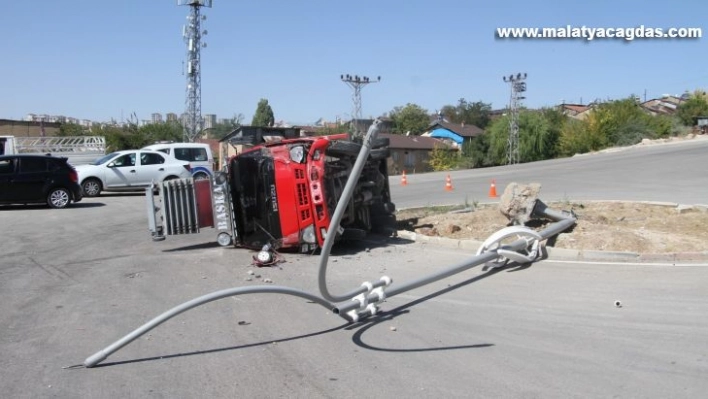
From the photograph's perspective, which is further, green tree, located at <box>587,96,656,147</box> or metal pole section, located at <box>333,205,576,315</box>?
green tree, located at <box>587,96,656,147</box>

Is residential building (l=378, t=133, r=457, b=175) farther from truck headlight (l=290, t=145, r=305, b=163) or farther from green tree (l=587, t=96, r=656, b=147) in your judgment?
truck headlight (l=290, t=145, r=305, b=163)

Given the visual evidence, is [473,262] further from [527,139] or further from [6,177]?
[527,139]

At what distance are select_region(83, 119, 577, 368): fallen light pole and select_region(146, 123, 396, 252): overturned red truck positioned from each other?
2.62 m

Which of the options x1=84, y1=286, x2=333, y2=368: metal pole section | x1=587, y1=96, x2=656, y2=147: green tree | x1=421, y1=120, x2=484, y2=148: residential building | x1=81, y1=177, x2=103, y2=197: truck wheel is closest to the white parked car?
x1=81, y1=177, x2=103, y2=197: truck wheel

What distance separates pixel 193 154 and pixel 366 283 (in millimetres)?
20123

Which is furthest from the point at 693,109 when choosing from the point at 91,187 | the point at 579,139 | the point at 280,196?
the point at 280,196

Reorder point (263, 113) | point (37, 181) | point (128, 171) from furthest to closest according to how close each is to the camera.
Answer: point (263, 113), point (128, 171), point (37, 181)

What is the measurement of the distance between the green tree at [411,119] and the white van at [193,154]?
9230cm

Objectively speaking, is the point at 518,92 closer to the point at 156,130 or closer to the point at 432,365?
the point at 156,130

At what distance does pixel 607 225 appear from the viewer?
10.6 m

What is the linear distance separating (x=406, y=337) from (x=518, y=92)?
54.9 meters

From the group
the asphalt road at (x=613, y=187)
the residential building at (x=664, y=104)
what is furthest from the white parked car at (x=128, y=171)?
the residential building at (x=664, y=104)

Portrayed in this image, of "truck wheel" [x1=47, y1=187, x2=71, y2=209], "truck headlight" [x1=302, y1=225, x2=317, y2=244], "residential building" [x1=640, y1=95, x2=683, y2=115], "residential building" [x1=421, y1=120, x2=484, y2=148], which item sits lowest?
"truck headlight" [x1=302, y1=225, x2=317, y2=244]

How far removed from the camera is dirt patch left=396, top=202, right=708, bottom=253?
29.5 ft
